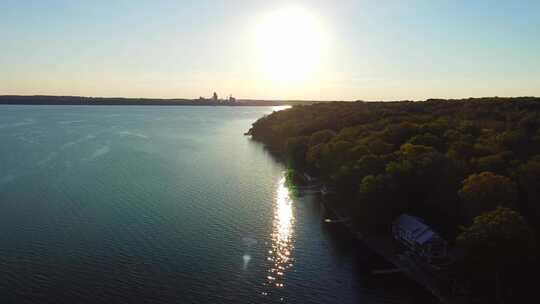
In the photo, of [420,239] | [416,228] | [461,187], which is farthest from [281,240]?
[461,187]

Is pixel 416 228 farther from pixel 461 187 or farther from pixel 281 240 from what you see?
pixel 281 240

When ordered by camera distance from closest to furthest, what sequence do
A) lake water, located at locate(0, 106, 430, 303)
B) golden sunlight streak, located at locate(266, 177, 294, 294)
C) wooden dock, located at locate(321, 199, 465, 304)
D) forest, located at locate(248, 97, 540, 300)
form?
1. forest, located at locate(248, 97, 540, 300)
2. wooden dock, located at locate(321, 199, 465, 304)
3. lake water, located at locate(0, 106, 430, 303)
4. golden sunlight streak, located at locate(266, 177, 294, 294)

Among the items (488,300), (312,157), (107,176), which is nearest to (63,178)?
(107,176)

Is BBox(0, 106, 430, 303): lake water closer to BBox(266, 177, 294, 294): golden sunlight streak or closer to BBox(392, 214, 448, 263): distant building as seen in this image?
BBox(266, 177, 294, 294): golden sunlight streak

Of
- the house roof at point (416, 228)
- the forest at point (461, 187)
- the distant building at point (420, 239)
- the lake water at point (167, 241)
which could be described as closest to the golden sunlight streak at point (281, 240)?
the lake water at point (167, 241)

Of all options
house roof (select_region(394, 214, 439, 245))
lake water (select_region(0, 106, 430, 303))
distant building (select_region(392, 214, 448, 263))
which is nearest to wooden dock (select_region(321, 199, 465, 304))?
distant building (select_region(392, 214, 448, 263))
